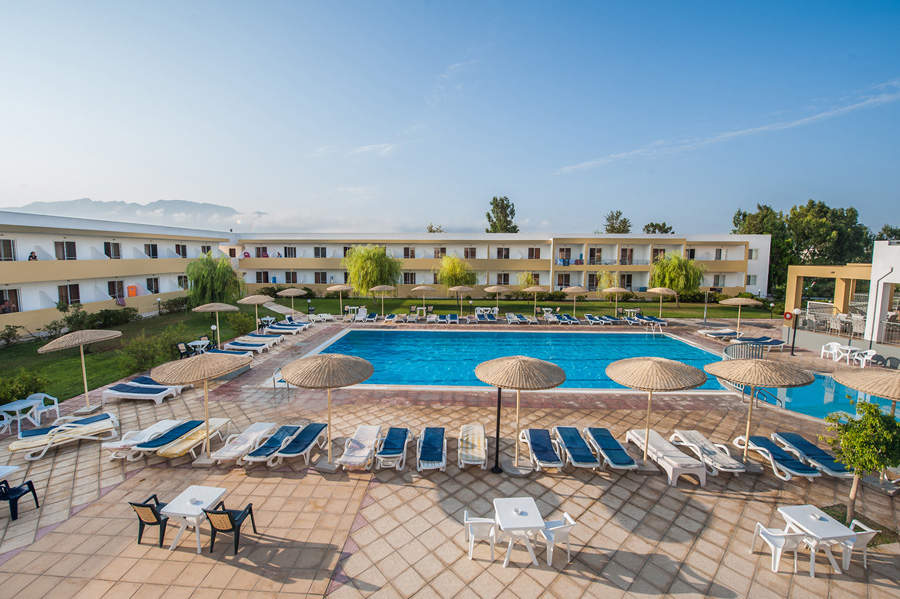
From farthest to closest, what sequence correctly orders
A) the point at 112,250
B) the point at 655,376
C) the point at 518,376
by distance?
the point at 112,250 < the point at 655,376 < the point at 518,376

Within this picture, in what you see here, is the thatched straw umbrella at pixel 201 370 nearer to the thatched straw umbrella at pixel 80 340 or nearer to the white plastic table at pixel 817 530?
the thatched straw umbrella at pixel 80 340

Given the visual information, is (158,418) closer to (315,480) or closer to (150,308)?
(315,480)

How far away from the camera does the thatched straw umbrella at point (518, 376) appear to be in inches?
249

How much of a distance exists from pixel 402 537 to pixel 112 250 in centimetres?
2680

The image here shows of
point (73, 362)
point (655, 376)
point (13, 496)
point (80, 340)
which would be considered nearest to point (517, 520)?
point (655, 376)

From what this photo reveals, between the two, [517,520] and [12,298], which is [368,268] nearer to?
[12,298]

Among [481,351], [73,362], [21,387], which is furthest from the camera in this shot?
[481,351]

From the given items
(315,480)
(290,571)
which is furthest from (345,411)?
(290,571)

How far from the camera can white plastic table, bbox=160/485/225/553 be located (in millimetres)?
5020

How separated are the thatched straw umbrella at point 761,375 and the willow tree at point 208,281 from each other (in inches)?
953

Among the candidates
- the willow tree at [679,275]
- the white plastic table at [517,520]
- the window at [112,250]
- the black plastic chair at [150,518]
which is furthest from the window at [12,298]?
the willow tree at [679,275]

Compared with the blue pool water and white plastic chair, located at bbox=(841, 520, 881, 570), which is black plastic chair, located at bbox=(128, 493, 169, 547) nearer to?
white plastic chair, located at bbox=(841, 520, 881, 570)

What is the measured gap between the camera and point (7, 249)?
1803 centimetres

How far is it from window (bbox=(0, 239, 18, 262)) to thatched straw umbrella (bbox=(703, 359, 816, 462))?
27.0m
